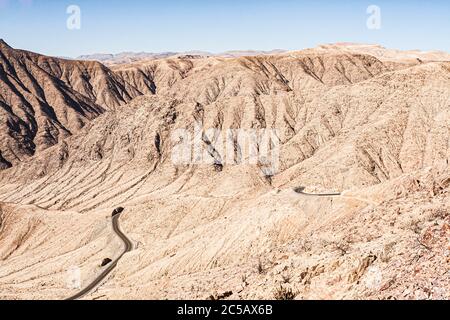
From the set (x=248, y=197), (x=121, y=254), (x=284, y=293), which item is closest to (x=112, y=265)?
(x=121, y=254)

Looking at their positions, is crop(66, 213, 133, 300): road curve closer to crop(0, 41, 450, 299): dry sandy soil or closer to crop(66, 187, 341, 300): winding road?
crop(66, 187, 341, 300): winding road

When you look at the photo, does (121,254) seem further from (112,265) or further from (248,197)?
(248,197)

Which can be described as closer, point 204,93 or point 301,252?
point 301,252

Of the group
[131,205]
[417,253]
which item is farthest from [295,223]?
[131,205]

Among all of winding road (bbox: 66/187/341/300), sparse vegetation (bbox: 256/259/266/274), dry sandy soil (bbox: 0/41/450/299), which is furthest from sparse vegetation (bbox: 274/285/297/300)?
winding road (bbox: 66/187/341/300)

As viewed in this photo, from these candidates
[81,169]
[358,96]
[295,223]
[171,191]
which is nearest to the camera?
[295,223]

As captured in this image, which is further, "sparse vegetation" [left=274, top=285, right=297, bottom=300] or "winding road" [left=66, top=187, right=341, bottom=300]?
"winding road" [left=66, top=187, right=341, bottom=300]

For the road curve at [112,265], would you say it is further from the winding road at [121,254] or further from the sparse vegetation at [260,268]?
the sparse vegetation at [260,268]

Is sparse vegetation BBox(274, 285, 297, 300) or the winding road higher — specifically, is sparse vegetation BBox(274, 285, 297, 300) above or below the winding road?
above
